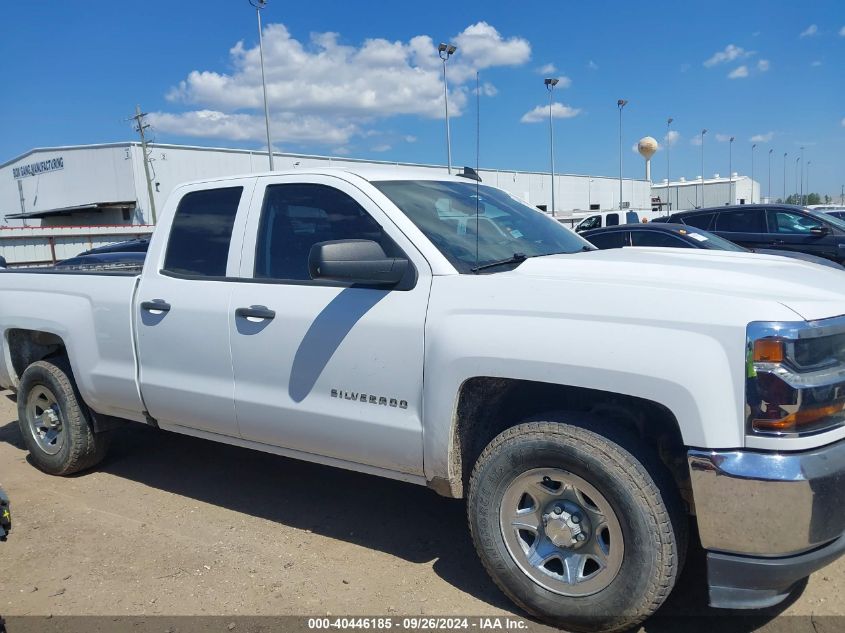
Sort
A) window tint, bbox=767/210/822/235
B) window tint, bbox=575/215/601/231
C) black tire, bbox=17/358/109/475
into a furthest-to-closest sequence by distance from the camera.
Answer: window tint, bbox=575/215/601/231, window tint, bbox=767/210/822/235, black tire, bbox=17/358/109/475

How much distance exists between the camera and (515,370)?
2.82m

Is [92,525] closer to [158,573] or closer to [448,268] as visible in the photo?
[158,573]

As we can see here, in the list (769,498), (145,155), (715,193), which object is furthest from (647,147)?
(769,498)

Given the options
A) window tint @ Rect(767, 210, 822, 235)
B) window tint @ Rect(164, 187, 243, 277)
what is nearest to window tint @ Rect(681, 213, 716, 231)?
window tint @ Rect(767, 210, 822, 235)

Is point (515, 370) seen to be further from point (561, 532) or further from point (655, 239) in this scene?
point (655, 239)

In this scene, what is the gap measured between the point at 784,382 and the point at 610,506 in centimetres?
78

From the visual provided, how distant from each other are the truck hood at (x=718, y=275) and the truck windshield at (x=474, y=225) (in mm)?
272

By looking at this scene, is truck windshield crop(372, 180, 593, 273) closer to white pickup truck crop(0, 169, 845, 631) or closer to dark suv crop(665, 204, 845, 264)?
white pickup truck crop(0, 169, 845, 631)

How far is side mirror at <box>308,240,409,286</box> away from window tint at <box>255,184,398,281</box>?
391 mm

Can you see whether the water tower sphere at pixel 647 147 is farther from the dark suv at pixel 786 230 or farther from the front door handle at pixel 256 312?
the front door handle at pixel 256 312

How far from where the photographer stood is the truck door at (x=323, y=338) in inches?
125

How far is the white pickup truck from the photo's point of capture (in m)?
2.42

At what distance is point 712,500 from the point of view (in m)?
2.44

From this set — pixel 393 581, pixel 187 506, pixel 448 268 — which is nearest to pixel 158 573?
pixel 187 506
